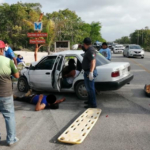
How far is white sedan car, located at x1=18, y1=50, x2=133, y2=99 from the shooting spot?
641 centimetres

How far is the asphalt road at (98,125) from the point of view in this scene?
3.91m

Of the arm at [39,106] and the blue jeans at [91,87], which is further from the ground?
the blue jeans at [91,87]

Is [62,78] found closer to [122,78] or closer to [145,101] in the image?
[122,78]

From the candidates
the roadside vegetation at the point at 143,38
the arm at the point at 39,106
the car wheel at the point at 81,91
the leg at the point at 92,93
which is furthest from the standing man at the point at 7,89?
the roadside vegetation at the point at 143,38

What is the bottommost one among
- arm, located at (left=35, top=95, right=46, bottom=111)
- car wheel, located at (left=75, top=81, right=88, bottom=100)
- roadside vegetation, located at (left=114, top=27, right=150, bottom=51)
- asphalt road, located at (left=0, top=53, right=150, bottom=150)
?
asphalt road, located at (left=0, top=53, right=150, bottom=150)

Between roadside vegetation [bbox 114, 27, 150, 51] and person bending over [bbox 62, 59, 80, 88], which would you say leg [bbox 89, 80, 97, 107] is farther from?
roadside vegetation [bbox 114, 27, 150, 51]

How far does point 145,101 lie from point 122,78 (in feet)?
3.19

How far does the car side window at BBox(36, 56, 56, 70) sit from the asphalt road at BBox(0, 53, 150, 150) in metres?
1.22

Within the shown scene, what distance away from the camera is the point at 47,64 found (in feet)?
24.2

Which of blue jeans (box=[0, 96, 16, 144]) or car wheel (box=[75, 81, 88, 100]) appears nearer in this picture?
blue jeans (box=[0, 96, 16, 144])

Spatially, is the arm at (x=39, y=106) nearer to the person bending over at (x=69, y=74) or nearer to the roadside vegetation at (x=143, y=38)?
the person bending over at (x=69, y=74)

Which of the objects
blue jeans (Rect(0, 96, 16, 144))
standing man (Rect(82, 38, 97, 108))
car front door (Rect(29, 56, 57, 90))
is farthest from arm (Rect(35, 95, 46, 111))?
blue jeans (Rect(0, 96, 16, 144))

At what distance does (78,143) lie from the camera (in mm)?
3920

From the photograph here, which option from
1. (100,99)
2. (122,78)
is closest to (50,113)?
(100,99)
